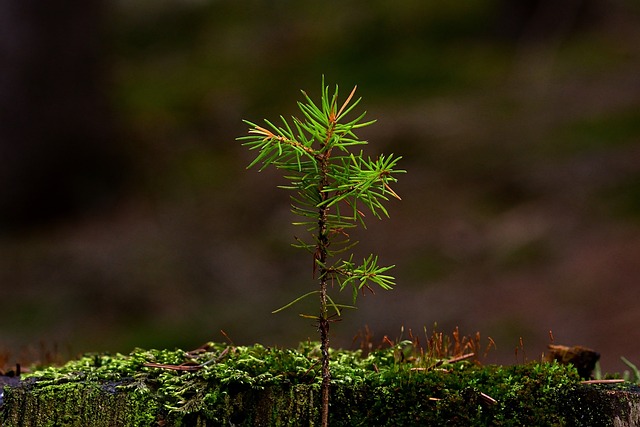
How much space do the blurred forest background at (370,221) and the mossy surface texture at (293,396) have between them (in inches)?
234

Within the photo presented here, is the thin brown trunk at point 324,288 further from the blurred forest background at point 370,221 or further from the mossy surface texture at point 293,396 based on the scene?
the blurred forest background at point 370,221

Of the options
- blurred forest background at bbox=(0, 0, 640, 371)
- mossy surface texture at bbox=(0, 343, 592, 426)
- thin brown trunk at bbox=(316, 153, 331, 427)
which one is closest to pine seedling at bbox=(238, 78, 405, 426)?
thin brown trunk at bbox=(316, 153, 331, 427)

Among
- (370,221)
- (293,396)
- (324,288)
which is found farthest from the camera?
(370,221)

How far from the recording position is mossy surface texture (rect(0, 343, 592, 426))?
6.93 feet

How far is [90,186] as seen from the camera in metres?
11.1

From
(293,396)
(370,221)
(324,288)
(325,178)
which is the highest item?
(370,221)

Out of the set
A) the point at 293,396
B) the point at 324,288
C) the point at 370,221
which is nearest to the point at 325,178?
the point at 324,288

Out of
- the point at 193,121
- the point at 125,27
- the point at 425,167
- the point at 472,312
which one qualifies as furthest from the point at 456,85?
the point at 125,27

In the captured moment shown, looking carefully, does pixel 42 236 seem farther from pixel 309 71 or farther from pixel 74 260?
pixel 309 71

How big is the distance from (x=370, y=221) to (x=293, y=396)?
8.41 metres

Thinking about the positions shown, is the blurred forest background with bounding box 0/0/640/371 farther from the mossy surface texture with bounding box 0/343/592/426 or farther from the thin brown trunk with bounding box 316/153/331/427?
the thin brown trunk with bounding box 316/153/331/427

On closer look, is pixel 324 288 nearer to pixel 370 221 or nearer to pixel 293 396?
pixel 293 396

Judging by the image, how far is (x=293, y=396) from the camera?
2139 mm

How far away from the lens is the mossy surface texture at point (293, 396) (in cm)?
211
